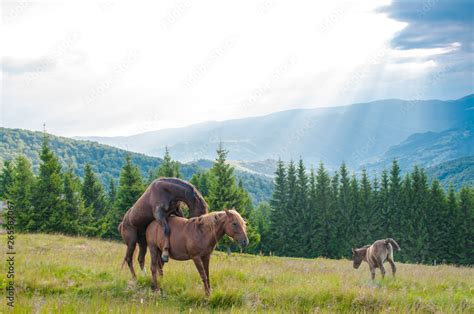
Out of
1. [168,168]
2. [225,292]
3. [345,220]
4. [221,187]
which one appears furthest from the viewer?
[345,220]

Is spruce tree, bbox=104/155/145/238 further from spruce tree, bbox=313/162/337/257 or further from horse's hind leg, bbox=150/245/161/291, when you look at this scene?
horse's hind leg, bbox=150/245/161/291

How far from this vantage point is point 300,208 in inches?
2638

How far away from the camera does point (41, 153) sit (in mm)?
44562

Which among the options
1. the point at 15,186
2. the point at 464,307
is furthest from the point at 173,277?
the point at 15,186

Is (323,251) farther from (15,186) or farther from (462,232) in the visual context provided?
(15,186)

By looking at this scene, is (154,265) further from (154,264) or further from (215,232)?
(215,232)

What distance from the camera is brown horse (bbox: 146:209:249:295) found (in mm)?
8109

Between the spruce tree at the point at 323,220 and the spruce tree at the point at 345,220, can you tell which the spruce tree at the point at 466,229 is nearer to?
the spruce tree at the point at 345,220

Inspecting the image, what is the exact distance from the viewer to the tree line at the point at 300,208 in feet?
147

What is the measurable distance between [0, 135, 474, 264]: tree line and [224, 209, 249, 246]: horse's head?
36039mm

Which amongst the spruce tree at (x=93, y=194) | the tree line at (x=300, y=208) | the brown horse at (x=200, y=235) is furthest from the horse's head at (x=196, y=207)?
the spruce tree at (x=93, y=194)

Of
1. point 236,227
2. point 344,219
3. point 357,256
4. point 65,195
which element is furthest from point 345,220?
point 236,227

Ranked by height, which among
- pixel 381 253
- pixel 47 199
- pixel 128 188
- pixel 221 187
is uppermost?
pixel 221 187

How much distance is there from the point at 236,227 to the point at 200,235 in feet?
3.37
